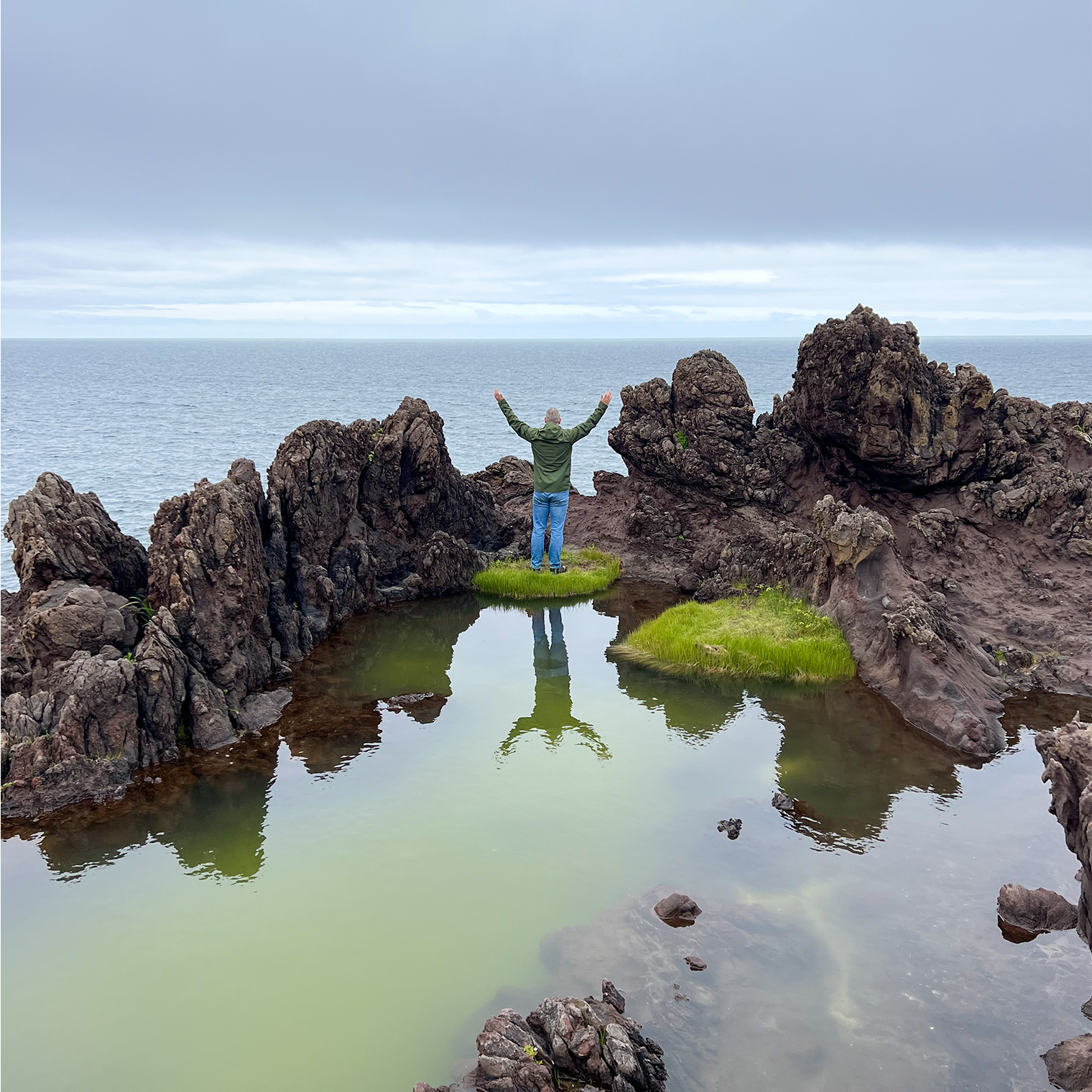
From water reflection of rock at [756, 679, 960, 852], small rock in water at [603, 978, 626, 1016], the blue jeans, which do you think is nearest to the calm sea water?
the blue jeans

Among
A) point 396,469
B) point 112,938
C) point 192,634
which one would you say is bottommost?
point 112,938

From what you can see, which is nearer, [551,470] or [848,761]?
[848,761]

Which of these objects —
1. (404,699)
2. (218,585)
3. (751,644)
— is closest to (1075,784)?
(751,644)

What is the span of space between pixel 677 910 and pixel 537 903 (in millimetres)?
1537

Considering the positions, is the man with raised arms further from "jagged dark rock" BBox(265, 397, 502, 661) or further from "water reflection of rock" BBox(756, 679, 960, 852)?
"water reflection of rock" BBox(756, 679, 960, 852)

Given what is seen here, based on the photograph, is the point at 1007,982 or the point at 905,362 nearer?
the point at 1007,982

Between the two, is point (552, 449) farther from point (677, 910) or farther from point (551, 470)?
point (677, 910)

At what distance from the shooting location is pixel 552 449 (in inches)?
886

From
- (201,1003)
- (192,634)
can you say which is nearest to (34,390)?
(192,634)

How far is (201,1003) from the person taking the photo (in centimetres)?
884

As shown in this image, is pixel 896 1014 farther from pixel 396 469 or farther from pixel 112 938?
pixel 396 469

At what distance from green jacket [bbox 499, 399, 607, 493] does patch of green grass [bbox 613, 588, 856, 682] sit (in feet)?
15.2

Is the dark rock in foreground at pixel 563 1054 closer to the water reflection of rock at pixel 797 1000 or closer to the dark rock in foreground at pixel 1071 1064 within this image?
the water reflection of rock at pixel 797 1000

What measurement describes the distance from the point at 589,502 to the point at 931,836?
58.8ft
